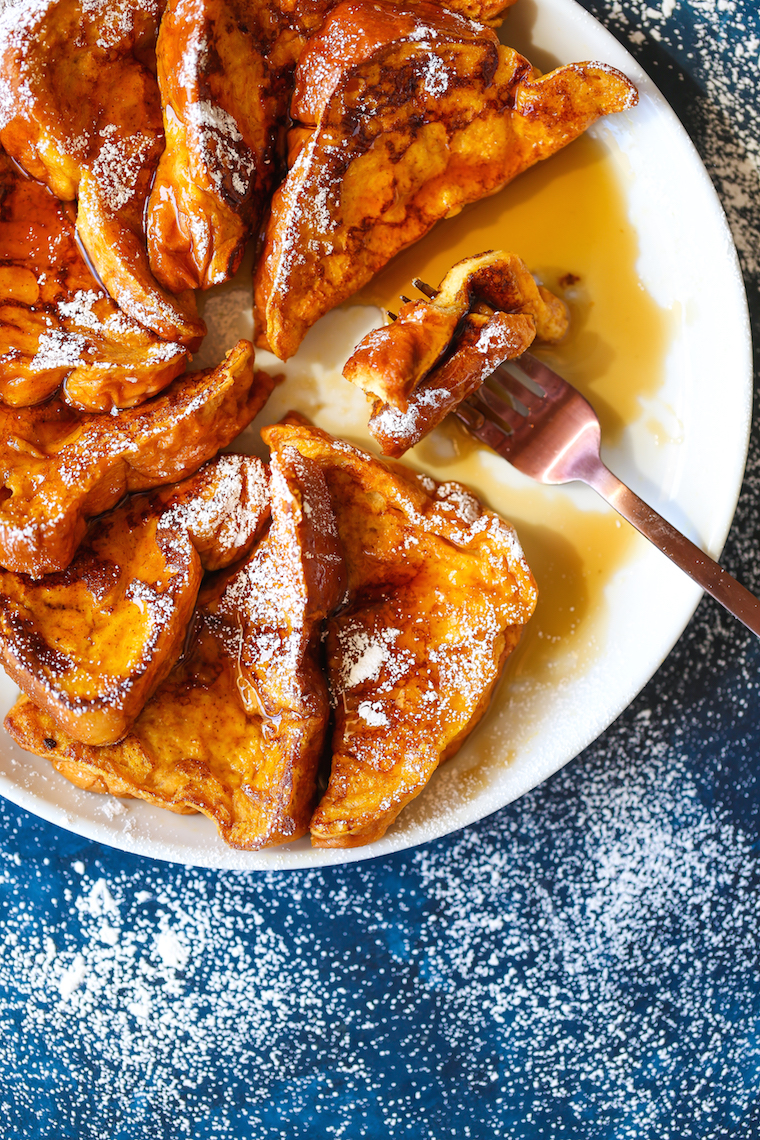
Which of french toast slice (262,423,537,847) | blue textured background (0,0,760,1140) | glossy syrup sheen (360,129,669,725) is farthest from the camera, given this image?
blue textured background (0,0,760,1140)

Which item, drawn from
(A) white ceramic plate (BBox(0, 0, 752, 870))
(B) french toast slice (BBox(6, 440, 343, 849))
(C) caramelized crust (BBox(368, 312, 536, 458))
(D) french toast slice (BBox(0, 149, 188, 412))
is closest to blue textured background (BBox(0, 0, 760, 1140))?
(A) white ceramic plate (BBox(0, 0, 752, 870))

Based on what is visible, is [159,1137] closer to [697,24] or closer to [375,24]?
[375,24]

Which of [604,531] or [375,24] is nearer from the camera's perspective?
[375,24]

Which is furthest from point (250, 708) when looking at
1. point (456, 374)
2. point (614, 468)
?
point (614, 468)

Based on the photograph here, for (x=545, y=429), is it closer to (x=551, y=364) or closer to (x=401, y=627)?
(x=551, y=364)

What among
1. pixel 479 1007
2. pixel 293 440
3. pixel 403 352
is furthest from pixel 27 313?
pixel 479 1007

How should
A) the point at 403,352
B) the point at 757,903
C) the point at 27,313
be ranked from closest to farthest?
1. the point at 403,352
2. the point at 27,313
3. the point at 757,903

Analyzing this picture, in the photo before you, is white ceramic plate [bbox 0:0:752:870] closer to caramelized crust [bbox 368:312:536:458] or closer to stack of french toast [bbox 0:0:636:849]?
stack of french toast [bbox 0:0:636:849]
